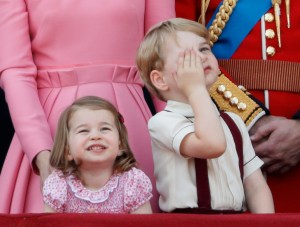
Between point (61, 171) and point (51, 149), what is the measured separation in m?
0.13

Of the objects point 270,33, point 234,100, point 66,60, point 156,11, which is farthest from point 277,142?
point 66,60

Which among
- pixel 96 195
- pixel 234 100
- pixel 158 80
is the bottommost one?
pixel 96 195

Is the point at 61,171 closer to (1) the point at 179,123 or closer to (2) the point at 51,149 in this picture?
(2) the point at 51,149

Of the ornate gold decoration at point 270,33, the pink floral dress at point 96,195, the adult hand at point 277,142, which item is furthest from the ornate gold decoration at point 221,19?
the pink floral dress at point 96,195

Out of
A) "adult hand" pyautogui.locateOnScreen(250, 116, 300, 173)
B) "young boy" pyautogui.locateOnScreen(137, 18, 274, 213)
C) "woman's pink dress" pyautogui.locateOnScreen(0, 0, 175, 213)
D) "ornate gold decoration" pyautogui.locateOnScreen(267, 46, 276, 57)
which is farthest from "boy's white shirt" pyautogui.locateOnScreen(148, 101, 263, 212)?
"ornate gold decoration" pyautogui.locateOnScreen(267, 46, 276, 57)

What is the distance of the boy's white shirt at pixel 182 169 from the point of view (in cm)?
194

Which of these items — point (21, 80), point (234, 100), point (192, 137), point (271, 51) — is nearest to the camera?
point (192, 137)

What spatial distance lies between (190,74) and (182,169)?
0.20 m

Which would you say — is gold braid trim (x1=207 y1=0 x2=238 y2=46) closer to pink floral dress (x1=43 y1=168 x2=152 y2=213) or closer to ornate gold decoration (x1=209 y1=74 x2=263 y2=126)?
ornate gold decoration (x1=209 y1=74 x2=263 y2=126)

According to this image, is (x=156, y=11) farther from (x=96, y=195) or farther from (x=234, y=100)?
(x=96, y=195)

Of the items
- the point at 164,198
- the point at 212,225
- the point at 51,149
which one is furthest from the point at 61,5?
the point at 212,225

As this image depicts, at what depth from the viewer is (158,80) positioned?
2014mm

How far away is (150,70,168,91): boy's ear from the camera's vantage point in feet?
6.57

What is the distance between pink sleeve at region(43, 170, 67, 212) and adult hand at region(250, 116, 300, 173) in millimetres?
577
